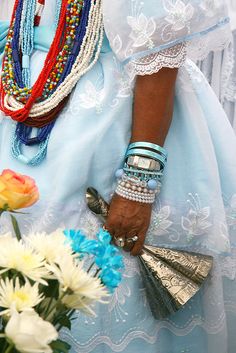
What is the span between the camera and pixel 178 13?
3.26 feet

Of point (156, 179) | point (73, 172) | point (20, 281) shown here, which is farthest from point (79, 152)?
point (20, 281)

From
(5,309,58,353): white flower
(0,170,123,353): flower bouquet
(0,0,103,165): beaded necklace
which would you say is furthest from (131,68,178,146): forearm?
(5,309,58,353): white flower

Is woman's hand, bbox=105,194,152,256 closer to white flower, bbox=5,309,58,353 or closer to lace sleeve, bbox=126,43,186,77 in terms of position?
lace sleeve, bbox=126,43,186,77

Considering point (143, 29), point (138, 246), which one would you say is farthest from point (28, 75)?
point (138, 246)

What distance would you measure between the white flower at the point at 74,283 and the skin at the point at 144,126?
45cm

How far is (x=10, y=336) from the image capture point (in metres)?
0.52

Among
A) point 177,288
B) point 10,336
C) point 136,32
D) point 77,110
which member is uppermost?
point 136,32

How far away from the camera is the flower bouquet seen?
52 centimetres

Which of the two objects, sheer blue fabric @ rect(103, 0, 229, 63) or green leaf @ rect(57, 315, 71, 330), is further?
sheer blue fabric @ rect(103, 0, 229, 63)

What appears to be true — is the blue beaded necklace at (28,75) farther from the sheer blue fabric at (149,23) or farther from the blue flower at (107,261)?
the blue flower at (107,261)

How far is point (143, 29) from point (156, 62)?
59mm

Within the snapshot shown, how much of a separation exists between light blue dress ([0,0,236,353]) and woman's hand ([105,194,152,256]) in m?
0.03

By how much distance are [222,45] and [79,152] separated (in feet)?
1.11

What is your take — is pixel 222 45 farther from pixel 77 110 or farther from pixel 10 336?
pixel 10 336
